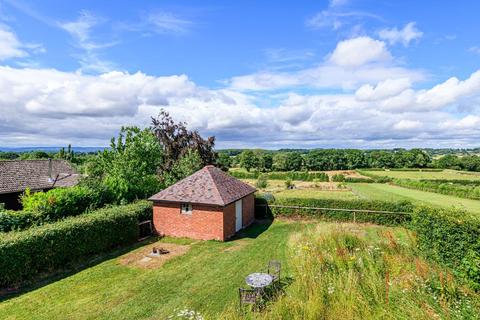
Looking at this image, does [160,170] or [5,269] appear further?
[160,170]

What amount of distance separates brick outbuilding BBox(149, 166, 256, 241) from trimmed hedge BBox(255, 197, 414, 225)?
4.16 metres

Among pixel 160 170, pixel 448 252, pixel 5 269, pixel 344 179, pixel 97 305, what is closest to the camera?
pixel 97 305

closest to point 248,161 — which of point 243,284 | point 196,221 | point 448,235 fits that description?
point 196,221

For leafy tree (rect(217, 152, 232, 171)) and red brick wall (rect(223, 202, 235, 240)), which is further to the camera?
leafy tree (rect(217, 152, 232, 171))

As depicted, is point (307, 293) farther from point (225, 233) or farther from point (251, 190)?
point (251, 190)

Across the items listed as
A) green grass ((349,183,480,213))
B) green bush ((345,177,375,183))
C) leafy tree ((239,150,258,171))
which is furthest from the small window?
leafy tree ((239,150,258,171))

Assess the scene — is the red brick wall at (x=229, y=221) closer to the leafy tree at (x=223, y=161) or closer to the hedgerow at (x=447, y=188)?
the leafy tree at (x=223, y=161)

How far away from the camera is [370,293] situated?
4887mm

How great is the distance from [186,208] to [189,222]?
0.90 meters

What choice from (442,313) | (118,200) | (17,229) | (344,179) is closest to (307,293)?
(442,313)

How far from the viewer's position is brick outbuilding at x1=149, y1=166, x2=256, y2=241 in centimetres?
1717

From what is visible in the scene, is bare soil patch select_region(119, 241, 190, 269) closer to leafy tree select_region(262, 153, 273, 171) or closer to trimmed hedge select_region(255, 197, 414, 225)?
trimmed hedge select_region(255, 197, 414, 225)

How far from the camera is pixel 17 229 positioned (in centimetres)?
1342

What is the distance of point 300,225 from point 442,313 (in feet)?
55.5
